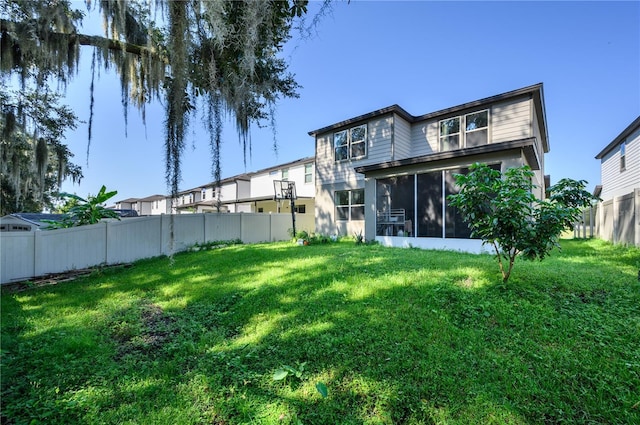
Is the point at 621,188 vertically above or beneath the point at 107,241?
above

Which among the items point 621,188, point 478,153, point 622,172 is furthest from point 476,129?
point 621,188

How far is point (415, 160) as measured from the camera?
841 cm

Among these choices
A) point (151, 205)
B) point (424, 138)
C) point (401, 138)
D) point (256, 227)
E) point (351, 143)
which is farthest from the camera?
point (151, 205)

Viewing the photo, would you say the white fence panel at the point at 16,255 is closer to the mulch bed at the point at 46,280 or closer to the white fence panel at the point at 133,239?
the mulch bed at the point at 46,280

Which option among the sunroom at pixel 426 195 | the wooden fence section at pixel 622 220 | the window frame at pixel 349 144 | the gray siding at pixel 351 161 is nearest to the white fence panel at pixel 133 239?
the sunroom at pixel 426 195

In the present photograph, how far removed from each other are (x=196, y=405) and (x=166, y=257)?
24.9ft

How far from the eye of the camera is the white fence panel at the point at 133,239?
7613 millimetres

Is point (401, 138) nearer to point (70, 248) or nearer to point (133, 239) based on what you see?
point (133, 239)

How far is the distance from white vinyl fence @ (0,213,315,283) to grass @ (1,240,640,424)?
1541 mm

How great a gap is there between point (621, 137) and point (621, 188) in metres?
2.22

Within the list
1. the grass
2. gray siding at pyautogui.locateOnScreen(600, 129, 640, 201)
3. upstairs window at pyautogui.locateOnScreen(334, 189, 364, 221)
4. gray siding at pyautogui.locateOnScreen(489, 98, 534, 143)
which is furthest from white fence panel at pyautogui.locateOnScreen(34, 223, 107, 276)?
gray siding at pyautogui.locateOnScreen(600, 129, 640, 201)

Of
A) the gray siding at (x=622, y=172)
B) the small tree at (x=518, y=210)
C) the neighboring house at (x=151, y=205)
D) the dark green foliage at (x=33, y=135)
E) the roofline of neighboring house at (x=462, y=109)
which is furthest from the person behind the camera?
the neighboring house at (x=151, y=205)

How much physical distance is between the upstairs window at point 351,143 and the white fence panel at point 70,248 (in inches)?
359

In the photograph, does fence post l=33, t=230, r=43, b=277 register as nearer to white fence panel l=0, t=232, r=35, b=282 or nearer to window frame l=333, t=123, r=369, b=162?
white fence panel l=0, t=232, r=35, b=282
